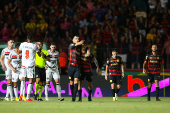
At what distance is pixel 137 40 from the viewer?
19766 mm

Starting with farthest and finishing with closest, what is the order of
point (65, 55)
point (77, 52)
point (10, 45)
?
point (65, 55), point (10, 45), point (77, 52)

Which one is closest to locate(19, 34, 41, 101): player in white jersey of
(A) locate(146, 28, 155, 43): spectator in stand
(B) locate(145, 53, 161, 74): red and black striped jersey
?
(B) locate(145, 53, 161, 74): red and black striped jersey

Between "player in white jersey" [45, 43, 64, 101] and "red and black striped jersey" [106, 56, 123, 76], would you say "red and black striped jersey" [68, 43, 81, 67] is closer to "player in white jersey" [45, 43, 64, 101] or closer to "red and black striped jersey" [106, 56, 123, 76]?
"player in white jersey" [45, 43, 64, 101]

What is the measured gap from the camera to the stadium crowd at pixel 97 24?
1916cm

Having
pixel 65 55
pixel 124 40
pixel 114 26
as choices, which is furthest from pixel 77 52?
pixel 114 26

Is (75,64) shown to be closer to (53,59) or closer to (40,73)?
(53,59)

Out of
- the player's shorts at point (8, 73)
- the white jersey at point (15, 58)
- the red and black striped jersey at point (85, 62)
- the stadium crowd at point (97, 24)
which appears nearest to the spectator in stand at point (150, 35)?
the stadium crowd at point (97, 24)

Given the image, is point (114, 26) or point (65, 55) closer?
point (65, 55)

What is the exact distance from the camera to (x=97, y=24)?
21484 mm

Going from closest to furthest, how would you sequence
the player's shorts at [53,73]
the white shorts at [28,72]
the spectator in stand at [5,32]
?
the white shorts at [28,72] → the player's shorts at [53,73] → the spectator in stand at [5,32]

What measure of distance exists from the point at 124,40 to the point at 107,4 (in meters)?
3.88

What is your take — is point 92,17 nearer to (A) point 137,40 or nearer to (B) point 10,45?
(A) point 137,40

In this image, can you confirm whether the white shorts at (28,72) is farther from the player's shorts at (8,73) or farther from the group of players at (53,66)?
the player's shorts at (8,73)

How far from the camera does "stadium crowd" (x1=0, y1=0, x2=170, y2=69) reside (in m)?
19.2
